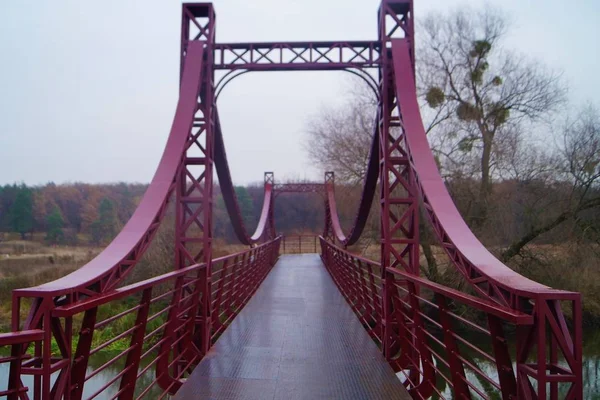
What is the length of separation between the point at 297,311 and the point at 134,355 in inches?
165

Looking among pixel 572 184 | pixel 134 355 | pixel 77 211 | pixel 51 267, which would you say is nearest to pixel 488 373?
pixel 572 184

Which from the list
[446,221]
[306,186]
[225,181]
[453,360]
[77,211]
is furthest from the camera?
[77,211]

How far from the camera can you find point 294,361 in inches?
167

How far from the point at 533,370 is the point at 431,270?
1303 cm

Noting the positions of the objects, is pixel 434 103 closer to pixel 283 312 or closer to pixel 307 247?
pixel 283 312

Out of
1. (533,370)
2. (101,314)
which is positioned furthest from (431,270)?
(533,370)

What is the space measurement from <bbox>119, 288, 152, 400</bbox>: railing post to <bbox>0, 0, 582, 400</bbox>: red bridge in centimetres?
1

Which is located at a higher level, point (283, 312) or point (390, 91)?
point (390, 91)

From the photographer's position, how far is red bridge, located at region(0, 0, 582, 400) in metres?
1.95

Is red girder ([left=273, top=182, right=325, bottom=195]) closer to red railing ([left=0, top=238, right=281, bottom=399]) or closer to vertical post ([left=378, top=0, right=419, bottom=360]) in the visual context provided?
red railing ([left=0, top=238, right=281, bottom=399])

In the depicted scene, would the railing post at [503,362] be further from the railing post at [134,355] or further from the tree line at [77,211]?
the tree line at [77,211]

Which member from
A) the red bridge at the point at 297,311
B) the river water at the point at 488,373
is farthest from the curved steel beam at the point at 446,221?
the river water at the point at 488,373

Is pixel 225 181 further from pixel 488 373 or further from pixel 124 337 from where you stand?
pixel 488 373

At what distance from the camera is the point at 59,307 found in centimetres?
201
